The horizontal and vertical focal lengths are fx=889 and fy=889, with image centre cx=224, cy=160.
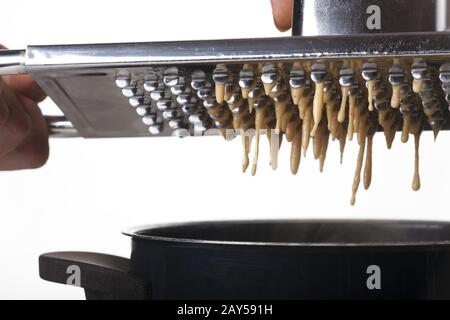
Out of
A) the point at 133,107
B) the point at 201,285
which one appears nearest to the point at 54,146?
the point at 133,107

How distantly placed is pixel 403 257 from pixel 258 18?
126 centimetres

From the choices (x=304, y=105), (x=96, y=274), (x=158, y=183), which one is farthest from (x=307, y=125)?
(x=158, y=183)

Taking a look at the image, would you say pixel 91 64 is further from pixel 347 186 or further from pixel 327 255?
pixel 347 186

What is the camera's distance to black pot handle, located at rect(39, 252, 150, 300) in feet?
3.10

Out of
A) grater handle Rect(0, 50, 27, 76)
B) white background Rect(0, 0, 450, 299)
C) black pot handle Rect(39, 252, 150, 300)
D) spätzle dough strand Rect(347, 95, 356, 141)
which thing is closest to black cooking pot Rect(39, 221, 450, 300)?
black pot handle Rect(39, 252, 150, 300)

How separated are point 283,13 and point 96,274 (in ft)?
1.22

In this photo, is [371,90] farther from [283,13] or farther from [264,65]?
[283,13]

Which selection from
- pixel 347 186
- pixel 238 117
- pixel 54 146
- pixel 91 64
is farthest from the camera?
pixel 54 146

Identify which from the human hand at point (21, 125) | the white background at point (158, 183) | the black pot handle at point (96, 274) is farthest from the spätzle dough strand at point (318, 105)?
the white background at point (158, 183)

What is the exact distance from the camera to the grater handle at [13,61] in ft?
2.79

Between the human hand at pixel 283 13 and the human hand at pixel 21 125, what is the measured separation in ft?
1.09

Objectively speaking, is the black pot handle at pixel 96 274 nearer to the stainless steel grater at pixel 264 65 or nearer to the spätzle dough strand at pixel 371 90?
the stainless steel grater at pixel 264 65

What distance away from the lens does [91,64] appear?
32.8 inches

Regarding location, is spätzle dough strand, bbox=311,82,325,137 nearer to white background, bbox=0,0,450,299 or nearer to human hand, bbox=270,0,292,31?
human hand, bbox=270,0,292,31
